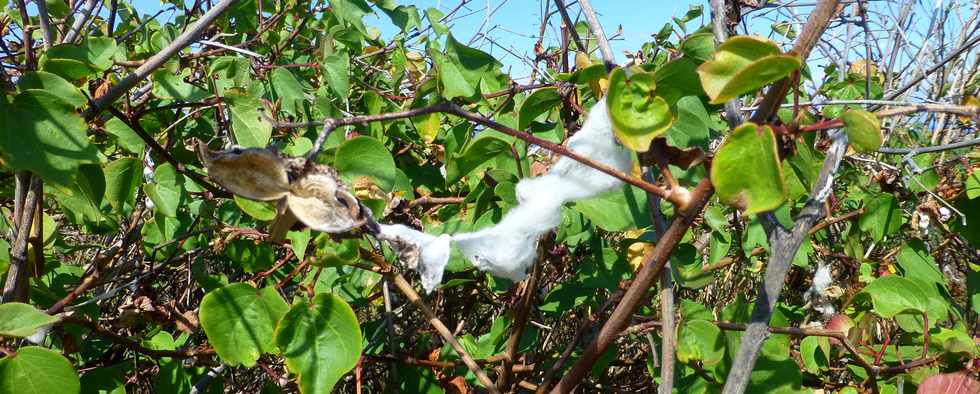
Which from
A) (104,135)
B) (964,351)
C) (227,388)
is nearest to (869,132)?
(964,351)

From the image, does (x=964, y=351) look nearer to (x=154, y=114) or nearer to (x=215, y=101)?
(x=215, y=101)

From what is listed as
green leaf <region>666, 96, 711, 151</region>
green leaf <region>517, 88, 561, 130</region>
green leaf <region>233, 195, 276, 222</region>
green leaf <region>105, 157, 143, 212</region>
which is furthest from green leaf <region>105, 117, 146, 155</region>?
green leaf <region>666, 96, 711, 151</region>

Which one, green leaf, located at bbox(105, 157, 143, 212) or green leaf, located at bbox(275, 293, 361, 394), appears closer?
green leaf, located at bbox(275, 293, 361, 394)

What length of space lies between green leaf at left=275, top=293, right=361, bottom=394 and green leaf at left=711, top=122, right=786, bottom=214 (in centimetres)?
46

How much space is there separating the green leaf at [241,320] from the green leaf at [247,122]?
240 mm

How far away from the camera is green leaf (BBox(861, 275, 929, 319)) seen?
1.13 metres

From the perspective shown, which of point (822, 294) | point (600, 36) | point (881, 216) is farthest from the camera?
point (822, 294)

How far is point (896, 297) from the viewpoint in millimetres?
1151

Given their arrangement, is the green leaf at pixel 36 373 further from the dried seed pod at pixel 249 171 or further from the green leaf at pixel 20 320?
the dried seed pod at pixel 249 171

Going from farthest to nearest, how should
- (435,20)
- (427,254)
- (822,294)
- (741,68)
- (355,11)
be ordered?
(435,20) < (822,294) < (355,11) < (427,254) < (741,68)

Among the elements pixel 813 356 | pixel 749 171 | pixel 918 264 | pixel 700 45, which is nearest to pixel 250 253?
pixel 700 45

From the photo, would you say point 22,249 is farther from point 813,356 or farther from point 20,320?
point 813,356

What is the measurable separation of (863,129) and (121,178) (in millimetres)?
1079

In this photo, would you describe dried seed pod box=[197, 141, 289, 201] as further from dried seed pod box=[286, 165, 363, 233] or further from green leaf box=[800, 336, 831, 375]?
green leaf box=[800, 336, 831, 375]
